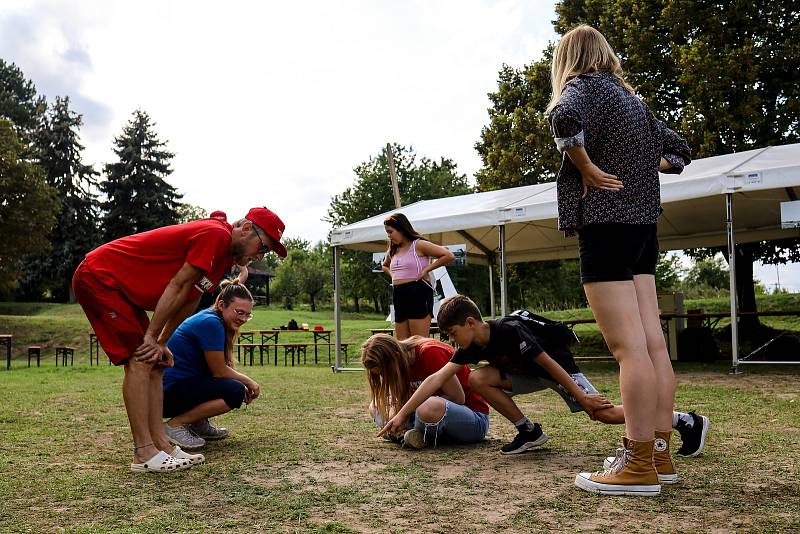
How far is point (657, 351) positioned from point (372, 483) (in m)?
1.27

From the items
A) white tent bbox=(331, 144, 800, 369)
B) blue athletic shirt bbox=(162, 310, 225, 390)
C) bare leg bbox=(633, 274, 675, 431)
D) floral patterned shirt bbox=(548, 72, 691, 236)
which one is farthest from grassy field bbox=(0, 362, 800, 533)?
white tent bbox=(331, 144, 800, 369)

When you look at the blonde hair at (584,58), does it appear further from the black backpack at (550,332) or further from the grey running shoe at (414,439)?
the grey running shoe at (414,439)

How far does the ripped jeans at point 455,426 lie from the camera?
3.85 meters

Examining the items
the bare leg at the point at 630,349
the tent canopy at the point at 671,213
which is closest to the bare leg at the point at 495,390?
the bare leg at the point at 630,349

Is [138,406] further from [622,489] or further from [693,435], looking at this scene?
[693,435]

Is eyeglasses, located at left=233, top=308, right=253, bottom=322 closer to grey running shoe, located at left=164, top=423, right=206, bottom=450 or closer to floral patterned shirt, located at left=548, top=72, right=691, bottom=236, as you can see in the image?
grey running shoe, located at left=164, top=423, right=206, bottom=450

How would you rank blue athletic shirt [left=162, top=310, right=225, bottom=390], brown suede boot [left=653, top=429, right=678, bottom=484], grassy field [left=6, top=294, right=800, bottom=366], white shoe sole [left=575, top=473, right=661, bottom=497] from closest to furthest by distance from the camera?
white shoe sole [left=575, top=473, right=661, bottom=497] → brown suede boot [left=653, top=429, right=678, bottom=484] → blue athletic shirt [left=162, top=310, right=225, bottom=390] → grassy field [left=6, top=294, right=800, bottom=366]

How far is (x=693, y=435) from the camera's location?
3318 millimetres

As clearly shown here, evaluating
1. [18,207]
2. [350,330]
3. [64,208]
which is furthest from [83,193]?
[350,330]

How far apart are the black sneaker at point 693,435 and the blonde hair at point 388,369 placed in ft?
4.46

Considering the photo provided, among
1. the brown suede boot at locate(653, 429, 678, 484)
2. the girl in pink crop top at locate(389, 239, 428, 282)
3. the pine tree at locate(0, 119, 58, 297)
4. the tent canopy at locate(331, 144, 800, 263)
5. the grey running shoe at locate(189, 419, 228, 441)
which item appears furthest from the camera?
the pine tree at locate(0, 119, 58, 297)

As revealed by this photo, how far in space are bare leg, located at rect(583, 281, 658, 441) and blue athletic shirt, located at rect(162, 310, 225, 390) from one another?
7.43 ft

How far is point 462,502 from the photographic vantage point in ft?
8.57

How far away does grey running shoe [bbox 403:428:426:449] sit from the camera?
3818mm
